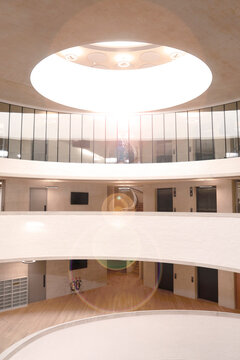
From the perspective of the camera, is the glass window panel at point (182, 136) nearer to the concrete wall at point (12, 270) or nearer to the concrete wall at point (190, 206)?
the concrete wall at point (190, 206)

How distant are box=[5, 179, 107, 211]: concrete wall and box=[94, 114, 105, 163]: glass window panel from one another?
269 cm

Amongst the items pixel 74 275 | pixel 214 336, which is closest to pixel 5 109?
pixel 74 275

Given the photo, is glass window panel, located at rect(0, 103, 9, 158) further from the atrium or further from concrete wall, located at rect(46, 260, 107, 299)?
concrete wall, located at rect(46, 260, 107, 299)

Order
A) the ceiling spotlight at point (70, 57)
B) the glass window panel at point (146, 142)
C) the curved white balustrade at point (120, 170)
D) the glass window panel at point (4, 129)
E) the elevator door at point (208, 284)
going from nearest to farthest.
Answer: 1. the ceiling spotlight at point (70, 57)
2. the curved white balustrade at point (120, 170)
3. the glass window panel at point (4, 129)
4. the elevator door at point (208, 284)
5. the glass window panel at point (146, 142)

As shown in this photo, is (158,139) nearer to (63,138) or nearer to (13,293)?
(63,138)

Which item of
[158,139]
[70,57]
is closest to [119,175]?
[158,139]

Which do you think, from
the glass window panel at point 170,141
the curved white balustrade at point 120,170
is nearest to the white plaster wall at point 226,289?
the curved white balustrade at point 120,170

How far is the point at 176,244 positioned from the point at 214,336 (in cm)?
574

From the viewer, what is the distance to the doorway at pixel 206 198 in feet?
76.1

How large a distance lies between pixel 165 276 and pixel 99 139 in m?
12.7

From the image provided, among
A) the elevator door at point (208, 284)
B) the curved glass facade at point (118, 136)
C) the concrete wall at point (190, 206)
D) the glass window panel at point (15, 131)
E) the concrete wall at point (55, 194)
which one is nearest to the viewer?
the concrete wall at point (190, 206)

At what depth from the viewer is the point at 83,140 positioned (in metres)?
25.0

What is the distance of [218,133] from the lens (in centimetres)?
2283

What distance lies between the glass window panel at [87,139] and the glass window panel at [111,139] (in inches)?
52.2
